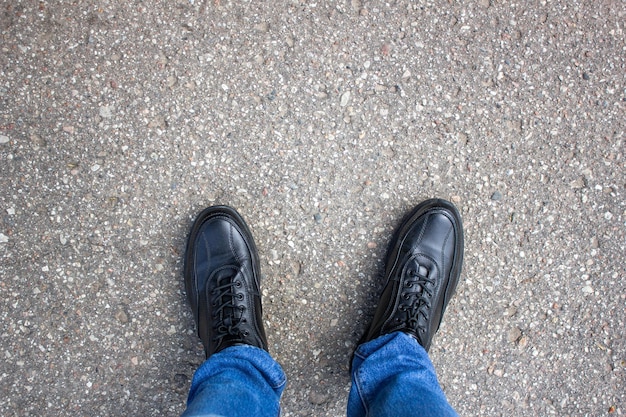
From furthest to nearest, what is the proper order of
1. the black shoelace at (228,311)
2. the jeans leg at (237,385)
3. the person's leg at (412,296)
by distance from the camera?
the black shoelace at (228,311) → the person's leg at (412,296) → the jeans leg at (237,385)

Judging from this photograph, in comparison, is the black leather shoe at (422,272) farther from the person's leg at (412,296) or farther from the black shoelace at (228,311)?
the black shoelace at (228,311)

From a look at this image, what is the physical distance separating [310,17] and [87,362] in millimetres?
1788

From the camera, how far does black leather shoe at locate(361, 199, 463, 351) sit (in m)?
1.81

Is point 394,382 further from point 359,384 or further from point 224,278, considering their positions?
point 224,278

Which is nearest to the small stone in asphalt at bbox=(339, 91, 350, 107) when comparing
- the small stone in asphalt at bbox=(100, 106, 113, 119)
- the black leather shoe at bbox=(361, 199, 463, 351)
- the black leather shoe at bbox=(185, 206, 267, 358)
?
the black leather shoe at bbox=(361, 199, 463, 351)

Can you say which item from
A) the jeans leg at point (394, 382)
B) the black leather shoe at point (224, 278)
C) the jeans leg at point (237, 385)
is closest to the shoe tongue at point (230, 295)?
the black leather shoe at point (224, 278)

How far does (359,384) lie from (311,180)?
2.78ft

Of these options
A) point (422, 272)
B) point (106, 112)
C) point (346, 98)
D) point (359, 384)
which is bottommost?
point (359, 384)

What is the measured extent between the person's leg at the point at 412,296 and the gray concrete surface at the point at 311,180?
0.24ft

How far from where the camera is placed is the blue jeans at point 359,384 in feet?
4.52

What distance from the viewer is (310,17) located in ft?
6.05

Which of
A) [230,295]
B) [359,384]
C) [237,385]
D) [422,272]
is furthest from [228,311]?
[422,272]

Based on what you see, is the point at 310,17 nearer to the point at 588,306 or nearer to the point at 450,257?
the point at 450,257

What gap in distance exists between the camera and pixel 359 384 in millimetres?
1588
